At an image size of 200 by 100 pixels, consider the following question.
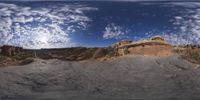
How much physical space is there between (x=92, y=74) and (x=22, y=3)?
3536mm

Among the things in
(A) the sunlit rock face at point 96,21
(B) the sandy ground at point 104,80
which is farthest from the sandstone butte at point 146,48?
(A) the sunlit rock face at point 96,21

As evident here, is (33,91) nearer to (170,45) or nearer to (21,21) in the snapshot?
(170,45)

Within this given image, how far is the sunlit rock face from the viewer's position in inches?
359

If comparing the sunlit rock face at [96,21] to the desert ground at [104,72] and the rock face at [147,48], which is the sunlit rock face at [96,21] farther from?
the desert ground at [104,72]

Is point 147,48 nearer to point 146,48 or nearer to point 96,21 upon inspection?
point 146,48

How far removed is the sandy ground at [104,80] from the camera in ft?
22.4

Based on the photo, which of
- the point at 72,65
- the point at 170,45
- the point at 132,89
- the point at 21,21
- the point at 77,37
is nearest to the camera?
the point at 132,89

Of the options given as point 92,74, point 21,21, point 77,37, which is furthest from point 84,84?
point 21,21

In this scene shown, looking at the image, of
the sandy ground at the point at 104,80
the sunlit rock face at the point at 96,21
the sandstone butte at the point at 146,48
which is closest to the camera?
the sandy ground at the point at 104,80

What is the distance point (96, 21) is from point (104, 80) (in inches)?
115

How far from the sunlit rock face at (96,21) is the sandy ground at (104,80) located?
1.29 metres

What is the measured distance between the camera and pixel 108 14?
33.0ft

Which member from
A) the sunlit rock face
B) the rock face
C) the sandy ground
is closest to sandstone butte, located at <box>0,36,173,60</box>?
the rock face

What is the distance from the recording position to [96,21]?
9.91m
